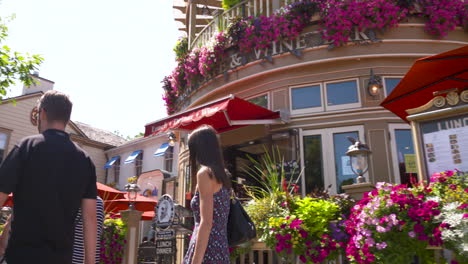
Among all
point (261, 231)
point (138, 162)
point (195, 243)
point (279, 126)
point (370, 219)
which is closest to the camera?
point (195, 243)

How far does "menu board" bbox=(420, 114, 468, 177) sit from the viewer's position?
4.37 meters

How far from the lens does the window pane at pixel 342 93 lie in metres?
8.14

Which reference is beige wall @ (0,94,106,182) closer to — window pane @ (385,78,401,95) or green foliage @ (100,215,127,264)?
green foliage @ (100,215,127,264)

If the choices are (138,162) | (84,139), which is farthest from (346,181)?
(84,139)

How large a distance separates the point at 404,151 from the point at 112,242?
6.16 metres

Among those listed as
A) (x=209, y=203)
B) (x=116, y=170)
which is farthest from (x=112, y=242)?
(x=116, y=170)

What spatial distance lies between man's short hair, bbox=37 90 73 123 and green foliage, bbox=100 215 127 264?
531 centimetres

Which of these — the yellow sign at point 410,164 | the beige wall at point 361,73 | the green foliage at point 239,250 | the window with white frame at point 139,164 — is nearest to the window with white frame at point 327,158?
the beige wall at point 361,73

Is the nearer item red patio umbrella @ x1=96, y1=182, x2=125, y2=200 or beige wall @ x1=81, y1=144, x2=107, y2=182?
red patio umbrella @ x1=96, y1=182, x2=125, y2=200

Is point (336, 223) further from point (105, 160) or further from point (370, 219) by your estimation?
point (105, 160)

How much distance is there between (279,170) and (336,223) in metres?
3.57

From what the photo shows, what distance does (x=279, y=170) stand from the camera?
26.2 feet

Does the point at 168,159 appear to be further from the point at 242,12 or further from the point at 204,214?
the point at 204,214

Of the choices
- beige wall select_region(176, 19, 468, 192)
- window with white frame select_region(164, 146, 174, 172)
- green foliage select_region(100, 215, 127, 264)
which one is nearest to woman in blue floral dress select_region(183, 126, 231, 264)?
green foliage select_region(100, 215, 127, 264)
